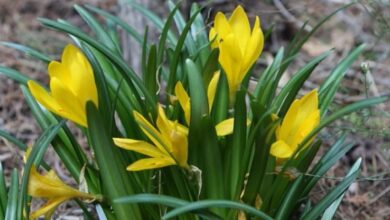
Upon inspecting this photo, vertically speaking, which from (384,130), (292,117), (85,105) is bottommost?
(384,130)

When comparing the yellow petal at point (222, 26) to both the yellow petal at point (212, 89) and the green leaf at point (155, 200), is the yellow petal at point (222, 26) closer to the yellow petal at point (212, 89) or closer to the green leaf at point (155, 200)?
the yellow petal at point (212, 89)

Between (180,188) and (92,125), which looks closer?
(92,125)

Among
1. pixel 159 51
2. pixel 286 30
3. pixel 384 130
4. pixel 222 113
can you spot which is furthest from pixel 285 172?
pixel 286 30

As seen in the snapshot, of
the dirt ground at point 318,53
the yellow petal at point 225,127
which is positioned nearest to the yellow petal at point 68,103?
the yellow petal at point 225,127

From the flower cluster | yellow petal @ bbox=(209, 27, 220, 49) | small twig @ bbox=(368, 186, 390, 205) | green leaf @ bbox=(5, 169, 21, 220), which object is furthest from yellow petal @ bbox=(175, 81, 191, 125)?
small twig @ bbox=(368, 186, 390, 205)

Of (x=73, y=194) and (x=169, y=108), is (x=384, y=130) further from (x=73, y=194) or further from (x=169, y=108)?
(x=73, y=194)

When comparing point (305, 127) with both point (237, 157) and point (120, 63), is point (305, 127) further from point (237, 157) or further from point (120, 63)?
point (120, 63)

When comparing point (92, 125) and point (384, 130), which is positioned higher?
point (92, 125)
